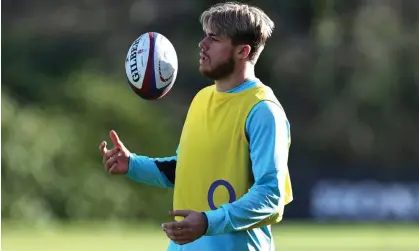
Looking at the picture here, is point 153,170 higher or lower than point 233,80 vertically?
lower

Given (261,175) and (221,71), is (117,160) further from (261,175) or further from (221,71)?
(261,175)

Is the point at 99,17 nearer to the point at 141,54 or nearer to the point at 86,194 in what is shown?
the point at 86,194

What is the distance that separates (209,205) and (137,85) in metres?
0.89

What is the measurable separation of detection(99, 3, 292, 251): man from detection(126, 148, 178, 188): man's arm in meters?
0.28

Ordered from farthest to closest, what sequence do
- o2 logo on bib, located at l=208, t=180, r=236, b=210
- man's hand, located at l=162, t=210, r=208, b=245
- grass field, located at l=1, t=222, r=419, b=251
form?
1. grass field, located at l=1, t=222, r=419, b=251
2. o2 logo on bib, located at l=208, t=180, r=236, b=210
3. man's hand, located at l=162, t=210, r=208, b=245

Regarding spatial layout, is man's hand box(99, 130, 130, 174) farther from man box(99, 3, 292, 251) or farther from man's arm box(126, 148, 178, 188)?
man box(99, 3, 292, 251)

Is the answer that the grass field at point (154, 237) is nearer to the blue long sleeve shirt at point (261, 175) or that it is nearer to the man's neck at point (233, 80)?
the man's neck at point (233, 80)

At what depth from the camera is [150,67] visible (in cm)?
525

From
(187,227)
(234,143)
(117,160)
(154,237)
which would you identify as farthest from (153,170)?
(154,237)

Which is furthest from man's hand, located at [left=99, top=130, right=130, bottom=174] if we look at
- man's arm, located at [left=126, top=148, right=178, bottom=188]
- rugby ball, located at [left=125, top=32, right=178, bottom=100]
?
rugby ball, located at [left=125, top=32, right=178, bottom=100]

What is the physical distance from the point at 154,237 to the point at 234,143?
10.5 m

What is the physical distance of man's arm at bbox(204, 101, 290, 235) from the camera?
4.39 metres

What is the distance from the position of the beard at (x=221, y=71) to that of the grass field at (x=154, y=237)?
8140 millimetres

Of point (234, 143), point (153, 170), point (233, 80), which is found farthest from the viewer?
point (153, 170)
